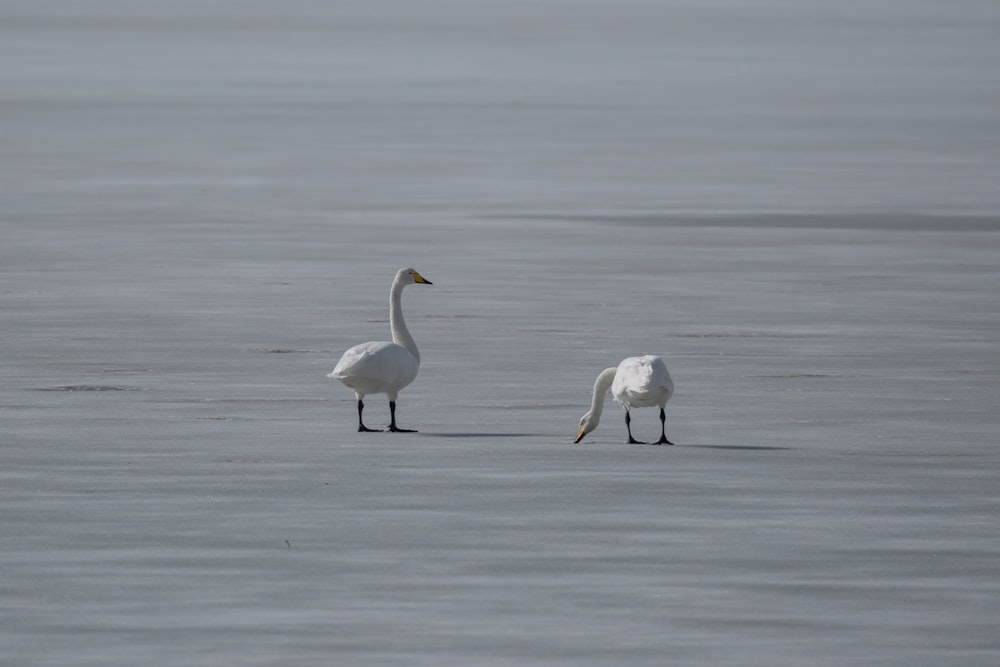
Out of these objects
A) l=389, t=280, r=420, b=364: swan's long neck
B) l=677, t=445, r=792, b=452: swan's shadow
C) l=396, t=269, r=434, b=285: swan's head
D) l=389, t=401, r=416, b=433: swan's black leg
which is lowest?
l=677, t=445, r=792, b=452: swan's shadow

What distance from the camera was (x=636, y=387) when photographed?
1111 centimetres

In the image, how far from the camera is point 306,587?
8414mm

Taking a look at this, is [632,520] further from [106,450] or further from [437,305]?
[437,305]

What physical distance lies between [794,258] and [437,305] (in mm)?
4267

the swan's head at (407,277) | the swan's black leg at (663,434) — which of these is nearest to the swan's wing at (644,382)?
the swan's black leg at (663,434)

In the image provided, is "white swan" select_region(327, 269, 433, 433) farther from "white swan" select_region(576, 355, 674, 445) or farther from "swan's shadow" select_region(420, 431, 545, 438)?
"white swan" select_region(576, 355, 674, 445)

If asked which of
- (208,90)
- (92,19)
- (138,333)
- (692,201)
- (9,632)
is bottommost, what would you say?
(9,632)

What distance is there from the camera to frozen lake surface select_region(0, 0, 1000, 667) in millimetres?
8102

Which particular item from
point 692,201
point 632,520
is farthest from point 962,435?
point 692,201

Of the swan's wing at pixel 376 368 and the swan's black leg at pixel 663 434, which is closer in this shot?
the swan's black leg at pixel 663 434

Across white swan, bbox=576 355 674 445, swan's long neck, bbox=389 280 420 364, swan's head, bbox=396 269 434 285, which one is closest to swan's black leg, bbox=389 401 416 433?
swan's long neck, bbox=389 280 420 364

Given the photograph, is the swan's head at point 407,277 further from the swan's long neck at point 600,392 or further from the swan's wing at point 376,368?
the swan's long neck at point 600,392

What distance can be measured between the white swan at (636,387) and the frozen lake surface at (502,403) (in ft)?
0.45

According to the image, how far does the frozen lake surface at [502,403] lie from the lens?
8102mm
